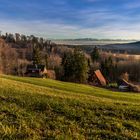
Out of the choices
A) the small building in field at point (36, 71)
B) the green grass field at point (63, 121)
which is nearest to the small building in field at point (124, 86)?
the small building in field at point (36, 71)

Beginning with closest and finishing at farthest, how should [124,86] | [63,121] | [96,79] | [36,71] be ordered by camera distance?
[63,121]
[124,86]
[96,79]
[36,71]

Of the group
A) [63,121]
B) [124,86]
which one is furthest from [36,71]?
[63,121]

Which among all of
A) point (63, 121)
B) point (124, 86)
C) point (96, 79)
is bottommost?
point (124, 86)

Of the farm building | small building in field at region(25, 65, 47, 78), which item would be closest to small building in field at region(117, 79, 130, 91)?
the farm building

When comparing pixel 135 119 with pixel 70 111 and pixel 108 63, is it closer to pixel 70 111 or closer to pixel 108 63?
pixel 70 111

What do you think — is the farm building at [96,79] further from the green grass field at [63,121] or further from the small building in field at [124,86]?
the green grass field at [63,121]

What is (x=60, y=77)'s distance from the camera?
258 feet

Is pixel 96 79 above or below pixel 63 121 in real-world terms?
below

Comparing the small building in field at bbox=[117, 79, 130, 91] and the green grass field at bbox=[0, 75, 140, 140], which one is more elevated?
the green grass field at bbox=[0, 75, 140, 140]

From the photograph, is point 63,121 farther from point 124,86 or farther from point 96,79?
point 96,79

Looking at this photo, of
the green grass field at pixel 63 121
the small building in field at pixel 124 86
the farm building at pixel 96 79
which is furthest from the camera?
the farm building at pixel 96 79

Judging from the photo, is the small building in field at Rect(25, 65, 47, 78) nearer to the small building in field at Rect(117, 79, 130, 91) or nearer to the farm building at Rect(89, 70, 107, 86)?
the farm building at Rect(89, 70, 107, 86)

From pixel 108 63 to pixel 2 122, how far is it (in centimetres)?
8663

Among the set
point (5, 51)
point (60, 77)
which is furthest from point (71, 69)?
point (5, 51)
